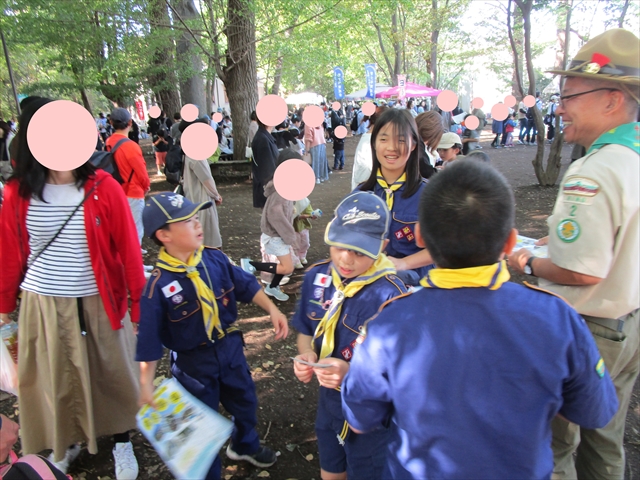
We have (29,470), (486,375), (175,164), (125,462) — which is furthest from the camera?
(175,164)

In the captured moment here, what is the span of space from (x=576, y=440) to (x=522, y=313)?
1312 millimetres

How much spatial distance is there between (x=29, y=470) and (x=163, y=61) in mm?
13601

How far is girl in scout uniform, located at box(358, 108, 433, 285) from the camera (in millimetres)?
2342

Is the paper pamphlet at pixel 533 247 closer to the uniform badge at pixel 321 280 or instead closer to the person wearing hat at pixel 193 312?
the uniform badge at pixel 321 280

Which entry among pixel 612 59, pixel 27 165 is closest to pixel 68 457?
pixel 27 165

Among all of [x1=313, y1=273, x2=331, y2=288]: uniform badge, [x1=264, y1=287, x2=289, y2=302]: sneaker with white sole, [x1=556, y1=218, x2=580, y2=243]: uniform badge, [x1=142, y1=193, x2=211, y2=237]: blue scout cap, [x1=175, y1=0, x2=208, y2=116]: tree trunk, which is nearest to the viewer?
[x1=556, y1=218, x2=580, y2=243]: uniform badge

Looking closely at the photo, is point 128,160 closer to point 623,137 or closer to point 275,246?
point 275,246

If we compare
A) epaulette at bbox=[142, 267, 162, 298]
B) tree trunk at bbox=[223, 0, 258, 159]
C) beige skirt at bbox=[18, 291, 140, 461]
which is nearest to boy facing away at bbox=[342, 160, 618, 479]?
epaulette at bbox=[142, 267, 162, 298]

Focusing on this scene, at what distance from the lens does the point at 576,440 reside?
75.4 inches

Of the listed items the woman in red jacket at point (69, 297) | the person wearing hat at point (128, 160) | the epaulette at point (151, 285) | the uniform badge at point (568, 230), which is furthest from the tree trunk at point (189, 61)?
the uniform badge at point (568, 230)

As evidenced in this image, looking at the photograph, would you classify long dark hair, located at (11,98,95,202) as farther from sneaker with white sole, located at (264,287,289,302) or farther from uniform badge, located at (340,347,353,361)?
sneaker with white sole, located at (264,287,289,302)

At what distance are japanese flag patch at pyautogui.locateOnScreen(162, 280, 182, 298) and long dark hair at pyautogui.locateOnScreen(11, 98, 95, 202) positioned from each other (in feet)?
2.80

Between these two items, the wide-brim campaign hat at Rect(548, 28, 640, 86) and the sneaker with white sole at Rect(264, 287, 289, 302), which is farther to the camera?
the sneaker with white sole at Rect(264, 287, 289, 302)

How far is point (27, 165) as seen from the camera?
2.16 metres
